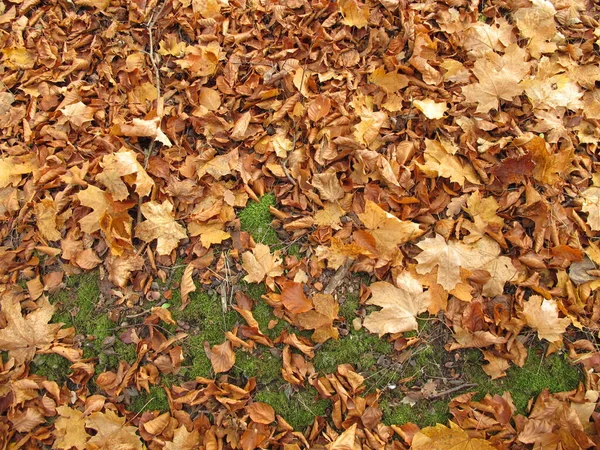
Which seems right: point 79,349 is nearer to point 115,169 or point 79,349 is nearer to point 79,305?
point 79,305

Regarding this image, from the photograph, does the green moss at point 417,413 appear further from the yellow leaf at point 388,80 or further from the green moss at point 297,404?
the yellow leaf at point 388,80

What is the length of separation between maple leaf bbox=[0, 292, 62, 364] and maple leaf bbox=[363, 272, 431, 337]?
1.71 metres

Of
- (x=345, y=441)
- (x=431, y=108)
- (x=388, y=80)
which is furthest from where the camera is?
(x=388, y=80)

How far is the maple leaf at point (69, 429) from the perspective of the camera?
7.37 ft

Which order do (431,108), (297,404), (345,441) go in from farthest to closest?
(431,108) → (297,404) → (345,441)

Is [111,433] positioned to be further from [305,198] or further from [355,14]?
[355,14]

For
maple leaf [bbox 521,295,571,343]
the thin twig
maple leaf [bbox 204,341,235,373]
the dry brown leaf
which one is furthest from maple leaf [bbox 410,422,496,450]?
the dry brown leaf

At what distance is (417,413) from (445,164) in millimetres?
1295

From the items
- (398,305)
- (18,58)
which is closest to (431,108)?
(398,305)

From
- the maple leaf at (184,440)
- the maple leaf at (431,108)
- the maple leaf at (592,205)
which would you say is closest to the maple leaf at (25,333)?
the maple leaf at (184,440)

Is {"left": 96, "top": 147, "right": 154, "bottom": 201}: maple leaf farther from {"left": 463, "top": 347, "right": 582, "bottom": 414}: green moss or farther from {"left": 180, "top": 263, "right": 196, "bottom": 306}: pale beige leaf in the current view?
{"left": 463, "top": 347, "right": 582, "bottom": 414}: green moss

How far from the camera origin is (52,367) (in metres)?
2.39

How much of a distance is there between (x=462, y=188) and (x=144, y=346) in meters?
1.88

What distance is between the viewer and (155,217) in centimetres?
245
